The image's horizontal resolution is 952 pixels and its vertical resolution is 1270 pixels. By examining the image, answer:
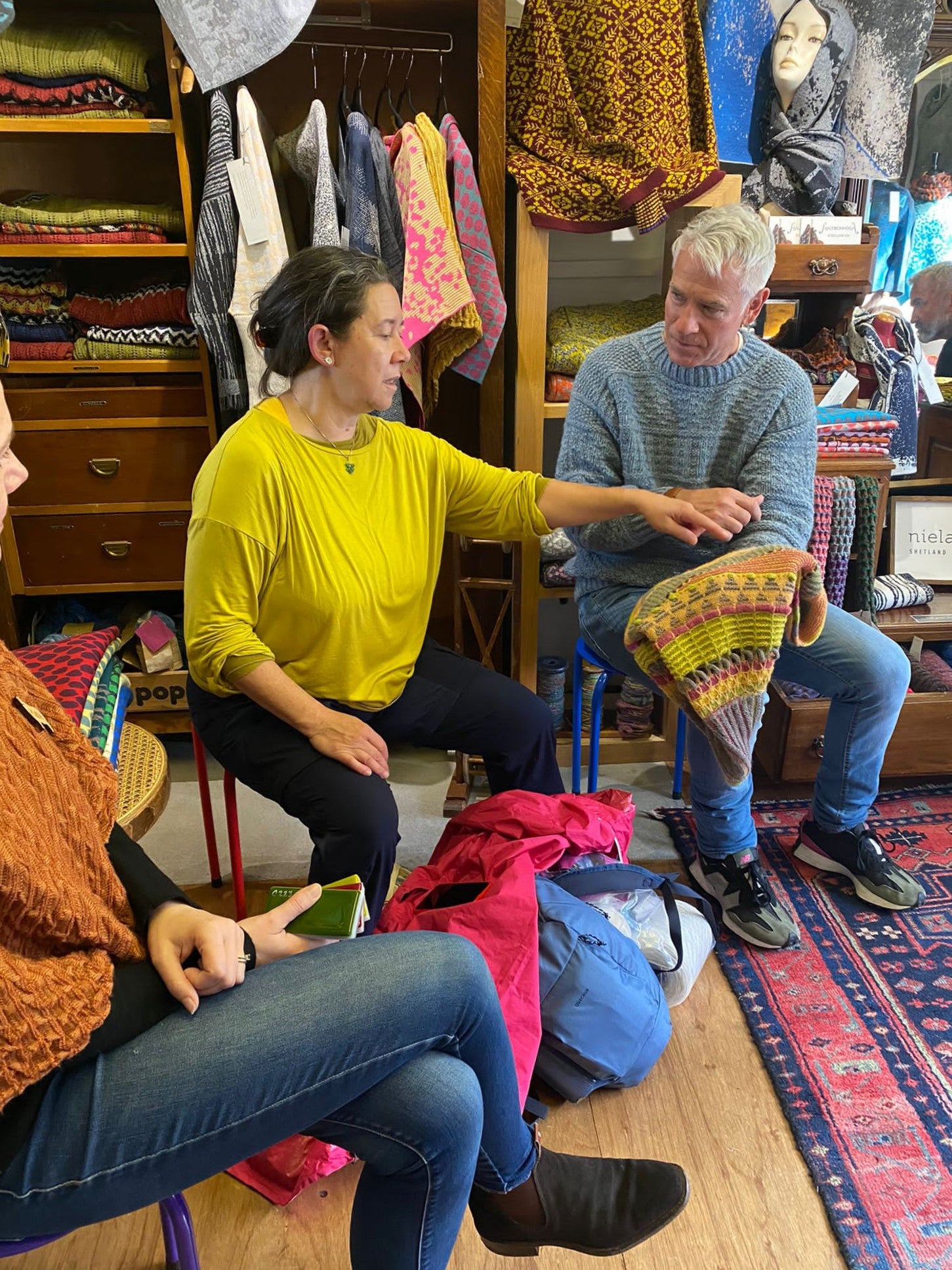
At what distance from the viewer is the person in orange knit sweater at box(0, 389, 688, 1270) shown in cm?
81

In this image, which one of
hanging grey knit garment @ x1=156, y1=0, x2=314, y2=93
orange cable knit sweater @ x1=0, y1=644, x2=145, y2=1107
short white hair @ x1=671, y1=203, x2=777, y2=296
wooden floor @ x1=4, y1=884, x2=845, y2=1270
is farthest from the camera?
hanging grey knit garment @ x1=156, y1=0, x2=314, y2=93

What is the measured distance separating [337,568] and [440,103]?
4.43ft

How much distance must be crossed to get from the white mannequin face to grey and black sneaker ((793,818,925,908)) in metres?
1.74

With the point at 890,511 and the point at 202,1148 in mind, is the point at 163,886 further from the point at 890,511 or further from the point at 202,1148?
the point at 890,511

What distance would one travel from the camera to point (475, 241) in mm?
2107

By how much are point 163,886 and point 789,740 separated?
1.63 metres

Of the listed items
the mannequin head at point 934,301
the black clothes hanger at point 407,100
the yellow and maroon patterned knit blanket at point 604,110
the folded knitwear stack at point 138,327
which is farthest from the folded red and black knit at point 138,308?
the mannequin head at point 934,301

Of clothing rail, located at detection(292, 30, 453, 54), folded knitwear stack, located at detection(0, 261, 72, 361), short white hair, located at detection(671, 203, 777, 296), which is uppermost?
clothing rail, located at detection(292, 30, 453, 54)

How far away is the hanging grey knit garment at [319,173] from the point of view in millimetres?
2049

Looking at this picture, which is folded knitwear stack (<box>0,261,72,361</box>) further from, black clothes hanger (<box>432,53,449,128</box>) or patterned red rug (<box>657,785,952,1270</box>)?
patterned red rug (<box>657,785,952,1270</box>)

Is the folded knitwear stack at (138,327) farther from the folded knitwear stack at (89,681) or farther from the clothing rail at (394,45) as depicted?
the folded knitwear stack at (89,681)

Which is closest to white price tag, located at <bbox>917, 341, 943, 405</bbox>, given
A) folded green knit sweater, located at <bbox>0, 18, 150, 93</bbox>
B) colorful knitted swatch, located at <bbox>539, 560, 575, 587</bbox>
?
colorful knitted swatch, located at <bbox>539, 560, 575, 587</bbox>

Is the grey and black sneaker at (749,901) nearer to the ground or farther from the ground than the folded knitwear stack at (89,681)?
nearer to the ground

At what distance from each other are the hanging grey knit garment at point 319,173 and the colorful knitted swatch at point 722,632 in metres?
1.10
